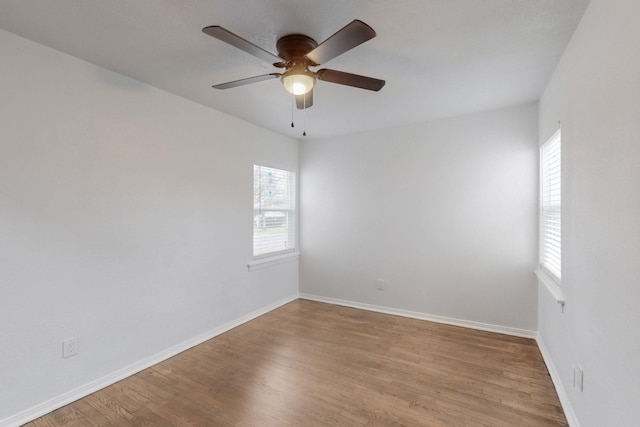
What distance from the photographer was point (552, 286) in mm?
2414

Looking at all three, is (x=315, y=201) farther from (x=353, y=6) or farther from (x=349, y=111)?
(x=353, y=6)

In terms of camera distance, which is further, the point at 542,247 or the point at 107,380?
the point at 542,247

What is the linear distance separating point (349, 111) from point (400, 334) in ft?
8.23

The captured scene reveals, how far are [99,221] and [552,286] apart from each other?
11.8ft

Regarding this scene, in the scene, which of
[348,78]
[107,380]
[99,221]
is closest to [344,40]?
[348,78]

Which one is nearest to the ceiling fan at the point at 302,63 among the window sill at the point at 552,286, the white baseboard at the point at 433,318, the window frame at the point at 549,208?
the window frame at the point at 549,208

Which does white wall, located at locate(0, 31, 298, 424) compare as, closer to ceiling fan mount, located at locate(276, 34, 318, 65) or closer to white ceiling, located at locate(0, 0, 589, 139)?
white ceiling, located at locate(0, 0, 589, 139)

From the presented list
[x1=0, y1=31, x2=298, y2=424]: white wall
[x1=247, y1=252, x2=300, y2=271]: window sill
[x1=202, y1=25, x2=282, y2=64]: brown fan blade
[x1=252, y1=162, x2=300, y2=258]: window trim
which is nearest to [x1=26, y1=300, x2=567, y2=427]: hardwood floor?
[x1=0, y1=31, x2=298, y2=424]: white wall

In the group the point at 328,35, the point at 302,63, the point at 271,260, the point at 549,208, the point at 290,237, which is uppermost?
the point at 328,35

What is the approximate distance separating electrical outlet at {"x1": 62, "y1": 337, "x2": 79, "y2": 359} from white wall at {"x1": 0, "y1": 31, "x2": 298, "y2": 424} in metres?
0.04

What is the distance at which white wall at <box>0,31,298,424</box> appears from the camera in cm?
193

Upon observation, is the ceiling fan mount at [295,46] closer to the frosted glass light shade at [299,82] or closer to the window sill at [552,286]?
the frosted glass light shade at [299,82]

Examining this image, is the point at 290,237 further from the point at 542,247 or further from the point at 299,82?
the point at 542,247

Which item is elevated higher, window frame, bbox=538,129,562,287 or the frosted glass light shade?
the frosted glass light shade
